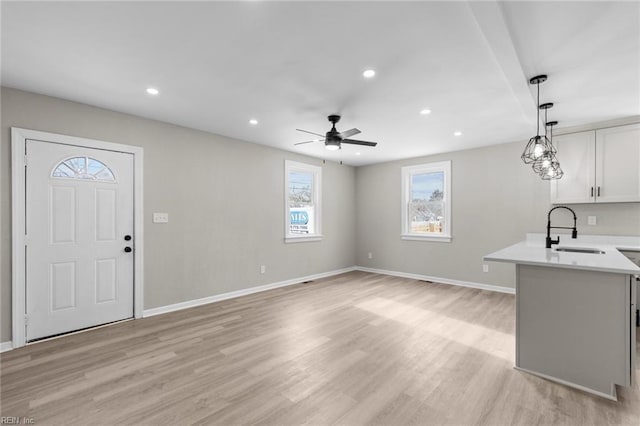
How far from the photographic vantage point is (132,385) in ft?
7.61

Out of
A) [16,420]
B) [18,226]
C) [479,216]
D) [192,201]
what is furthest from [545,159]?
[18,226]

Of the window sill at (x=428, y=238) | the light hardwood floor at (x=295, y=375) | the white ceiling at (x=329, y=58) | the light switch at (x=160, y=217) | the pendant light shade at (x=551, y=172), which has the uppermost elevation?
the white ceiling at (x=329, y=58)

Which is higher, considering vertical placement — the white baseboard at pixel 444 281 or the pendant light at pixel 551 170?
the pendant light at pixel 551 170

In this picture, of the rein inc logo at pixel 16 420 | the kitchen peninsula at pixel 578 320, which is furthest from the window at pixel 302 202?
the rein inc logo at pixel 16 420

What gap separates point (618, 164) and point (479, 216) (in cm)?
198

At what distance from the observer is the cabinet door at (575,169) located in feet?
13.7

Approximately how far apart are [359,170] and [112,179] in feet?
17.0

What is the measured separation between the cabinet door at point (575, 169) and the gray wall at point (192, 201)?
4414 millimetres

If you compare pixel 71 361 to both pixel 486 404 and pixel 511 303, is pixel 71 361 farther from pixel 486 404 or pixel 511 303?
pixel 511 303

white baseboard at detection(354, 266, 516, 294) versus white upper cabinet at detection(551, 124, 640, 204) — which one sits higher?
white upper cabinet at detection(551, 124, 640, 204)

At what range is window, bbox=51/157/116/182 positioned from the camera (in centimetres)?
333

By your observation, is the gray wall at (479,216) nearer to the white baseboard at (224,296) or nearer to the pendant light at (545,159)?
the pendant light at (545,159)

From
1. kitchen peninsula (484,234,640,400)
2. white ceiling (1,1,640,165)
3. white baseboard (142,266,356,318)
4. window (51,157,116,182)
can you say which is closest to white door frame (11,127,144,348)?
window (51,157,116,182)

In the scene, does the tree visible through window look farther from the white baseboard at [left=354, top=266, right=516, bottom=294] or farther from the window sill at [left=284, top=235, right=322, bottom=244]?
the window sill at [left=284, top=235, right=322, bottom=244]
